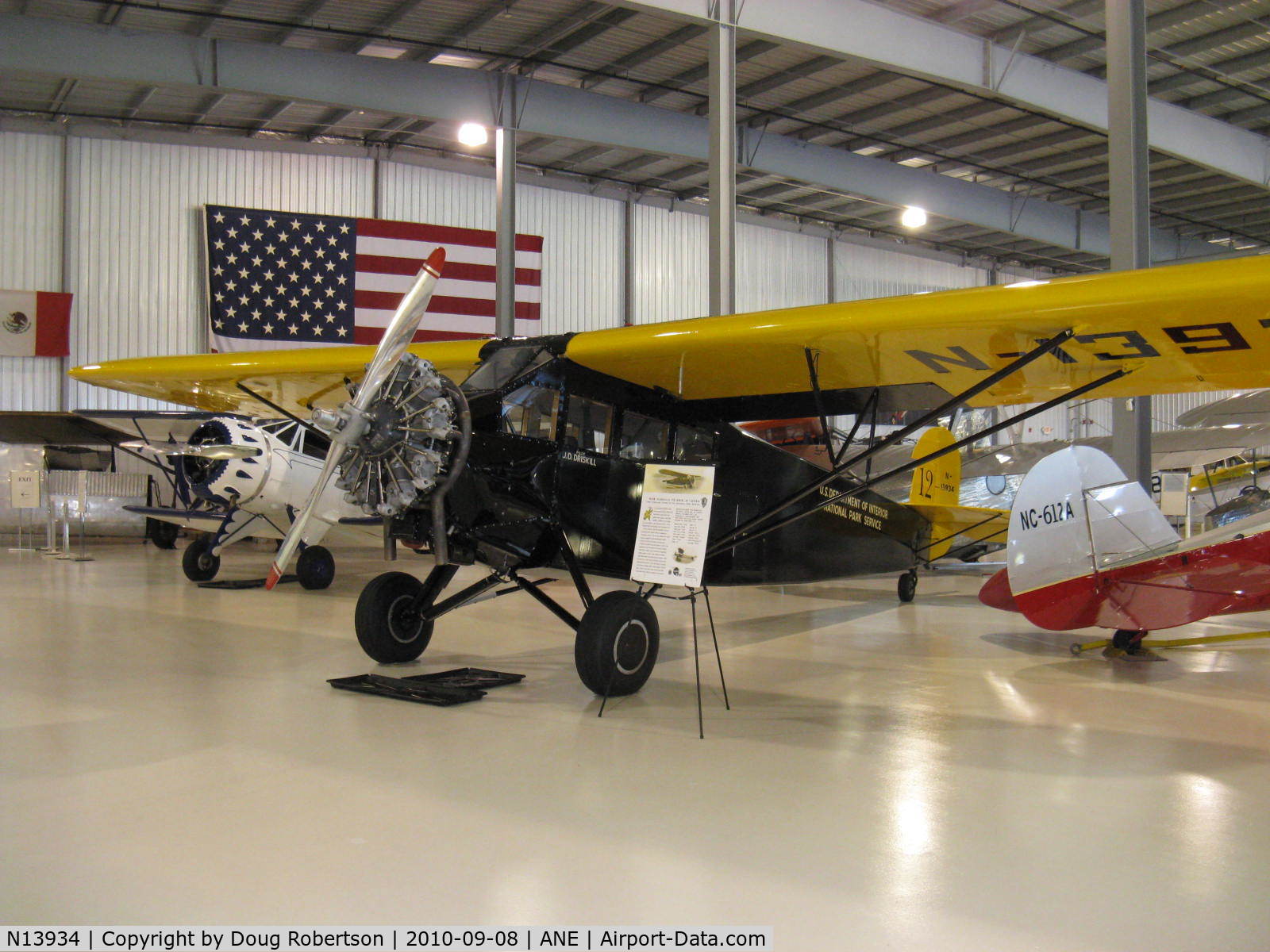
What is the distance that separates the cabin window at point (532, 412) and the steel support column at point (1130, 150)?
5572 mm

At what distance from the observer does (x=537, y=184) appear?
20.6 m

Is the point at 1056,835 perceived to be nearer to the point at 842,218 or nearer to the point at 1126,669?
the point at 1126,669

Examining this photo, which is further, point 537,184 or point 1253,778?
point 537,184

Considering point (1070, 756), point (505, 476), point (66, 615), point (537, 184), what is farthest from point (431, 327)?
point (1070, 756)

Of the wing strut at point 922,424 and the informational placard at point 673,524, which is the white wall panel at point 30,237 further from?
the informational placard at point 673,524

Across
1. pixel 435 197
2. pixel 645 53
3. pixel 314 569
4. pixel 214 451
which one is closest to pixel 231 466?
pixel 214 451

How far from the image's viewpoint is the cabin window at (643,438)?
5824 mm

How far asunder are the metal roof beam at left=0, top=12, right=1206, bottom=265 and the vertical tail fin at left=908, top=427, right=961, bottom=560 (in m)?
8.33

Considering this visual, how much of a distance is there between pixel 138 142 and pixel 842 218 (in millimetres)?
16062

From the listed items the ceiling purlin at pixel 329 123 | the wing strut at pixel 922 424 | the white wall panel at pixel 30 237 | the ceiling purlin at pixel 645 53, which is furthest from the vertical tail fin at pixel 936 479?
the white wall panel at pixel 30 237

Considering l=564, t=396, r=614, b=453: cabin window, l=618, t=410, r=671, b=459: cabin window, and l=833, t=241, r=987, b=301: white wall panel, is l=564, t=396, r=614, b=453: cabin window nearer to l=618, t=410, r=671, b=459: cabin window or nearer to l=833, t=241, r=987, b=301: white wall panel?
l=618, t=410, r=671, b=459: cabin window

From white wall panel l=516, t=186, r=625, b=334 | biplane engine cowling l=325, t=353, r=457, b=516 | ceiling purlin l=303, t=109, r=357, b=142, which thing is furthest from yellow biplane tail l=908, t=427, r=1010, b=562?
ceiling purlin l=303, t=109, r=357, b=142

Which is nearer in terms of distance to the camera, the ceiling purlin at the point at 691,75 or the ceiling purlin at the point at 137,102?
the ceiling purlin at the point at 691,75

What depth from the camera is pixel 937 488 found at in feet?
29.8
